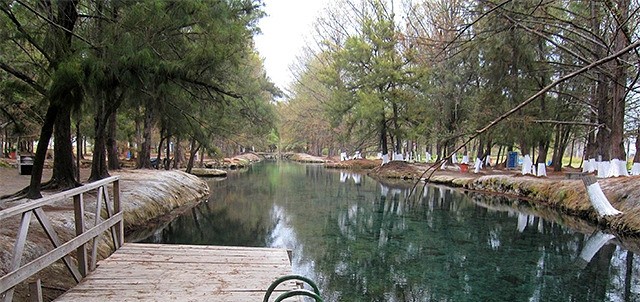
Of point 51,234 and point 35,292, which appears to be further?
point 51,234

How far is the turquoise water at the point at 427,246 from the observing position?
629 centimetres

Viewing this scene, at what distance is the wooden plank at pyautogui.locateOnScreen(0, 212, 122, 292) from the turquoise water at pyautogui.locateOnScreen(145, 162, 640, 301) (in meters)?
2.92

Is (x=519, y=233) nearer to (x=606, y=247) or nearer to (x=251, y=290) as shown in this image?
(x=606, y=247)

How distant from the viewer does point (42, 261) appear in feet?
11.8

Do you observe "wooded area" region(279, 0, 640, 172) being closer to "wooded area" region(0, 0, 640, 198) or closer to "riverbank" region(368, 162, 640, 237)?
"wooded area" region(0, 0, 640, 198)

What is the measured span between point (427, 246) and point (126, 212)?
6.63 m

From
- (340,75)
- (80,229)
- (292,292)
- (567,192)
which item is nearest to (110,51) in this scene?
(80,229)

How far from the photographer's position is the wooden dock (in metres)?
3.98

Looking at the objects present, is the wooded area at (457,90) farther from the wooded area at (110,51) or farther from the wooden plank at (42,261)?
the wooden plank at (42,261)

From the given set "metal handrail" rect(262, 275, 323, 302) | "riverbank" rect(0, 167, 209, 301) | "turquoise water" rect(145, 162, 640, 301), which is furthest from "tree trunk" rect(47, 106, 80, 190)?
"metal handrail" rect(262, 275, 323, 302)

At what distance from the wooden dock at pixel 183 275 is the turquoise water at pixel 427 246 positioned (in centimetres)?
139

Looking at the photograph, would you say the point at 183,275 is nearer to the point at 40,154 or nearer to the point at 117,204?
the point at 117,204

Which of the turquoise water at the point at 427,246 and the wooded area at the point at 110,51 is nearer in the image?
the turquoise water at the point at 427,246

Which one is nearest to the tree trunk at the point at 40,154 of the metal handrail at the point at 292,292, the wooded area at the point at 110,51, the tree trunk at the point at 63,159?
the wooded area at the point at 110,51
